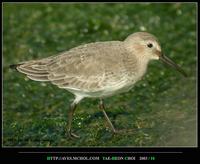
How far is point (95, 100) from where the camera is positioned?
10461 mm

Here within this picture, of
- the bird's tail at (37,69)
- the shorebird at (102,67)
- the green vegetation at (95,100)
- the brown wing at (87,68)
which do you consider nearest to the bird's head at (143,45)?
the shorebird at (102,67)

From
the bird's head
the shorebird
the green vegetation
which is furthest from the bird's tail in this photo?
the bird's head

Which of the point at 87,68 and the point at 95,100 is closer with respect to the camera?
the point at 87,68

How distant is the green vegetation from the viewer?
29.8ft

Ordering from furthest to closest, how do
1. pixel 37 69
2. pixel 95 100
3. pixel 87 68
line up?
pixel 95 100 < pixel 37 69 < pixel 87 68

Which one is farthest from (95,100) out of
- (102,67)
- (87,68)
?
(102,67)

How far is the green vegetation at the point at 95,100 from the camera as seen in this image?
9.08m

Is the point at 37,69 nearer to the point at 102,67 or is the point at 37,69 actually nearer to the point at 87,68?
the point at 87,68

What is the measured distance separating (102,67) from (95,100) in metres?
1.92

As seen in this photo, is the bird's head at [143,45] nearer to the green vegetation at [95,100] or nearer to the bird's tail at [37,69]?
the green vegetation at [95,100]

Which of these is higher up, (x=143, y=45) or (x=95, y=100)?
(x=143, y=45)

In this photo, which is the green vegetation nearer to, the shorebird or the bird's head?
the shorebird

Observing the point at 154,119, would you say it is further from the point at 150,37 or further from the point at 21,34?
the point at 21,34

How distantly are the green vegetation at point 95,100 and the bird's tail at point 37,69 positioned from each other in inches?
32.7
